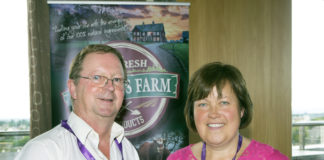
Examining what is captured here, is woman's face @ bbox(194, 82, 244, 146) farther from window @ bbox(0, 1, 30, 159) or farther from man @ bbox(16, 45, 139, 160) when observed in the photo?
window @ bbox(0, 1, 30, 159)

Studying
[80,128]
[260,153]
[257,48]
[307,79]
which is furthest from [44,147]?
[307,79]

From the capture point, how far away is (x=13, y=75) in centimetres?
360

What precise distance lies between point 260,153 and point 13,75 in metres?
3.14

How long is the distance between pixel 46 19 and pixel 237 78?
8.07 feet

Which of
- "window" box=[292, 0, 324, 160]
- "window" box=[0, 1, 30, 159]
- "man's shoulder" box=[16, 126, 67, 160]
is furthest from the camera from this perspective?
"window" box=[292, 0, 324, 160]

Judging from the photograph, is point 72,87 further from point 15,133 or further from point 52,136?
point 15,133

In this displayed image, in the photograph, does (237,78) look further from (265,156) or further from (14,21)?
(14,21)

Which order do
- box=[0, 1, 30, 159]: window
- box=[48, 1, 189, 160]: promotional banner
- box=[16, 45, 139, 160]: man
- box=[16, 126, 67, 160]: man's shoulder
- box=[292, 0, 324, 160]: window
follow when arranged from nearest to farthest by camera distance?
1. box=[16, 126, 67, 160]: man's shoulder
2. box=[16, 45, 139, 160]: man
3. box=[48, 1, 189, 160]: promotional banner
4. box=[0, 1, 30, 159]: window
5. box=[292, 0, 324, 160]: window

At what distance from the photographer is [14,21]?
Result: 3.59 meters

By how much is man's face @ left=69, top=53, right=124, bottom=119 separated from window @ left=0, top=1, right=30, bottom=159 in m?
2.16

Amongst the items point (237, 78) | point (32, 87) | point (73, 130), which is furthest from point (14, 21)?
point (237, 78)

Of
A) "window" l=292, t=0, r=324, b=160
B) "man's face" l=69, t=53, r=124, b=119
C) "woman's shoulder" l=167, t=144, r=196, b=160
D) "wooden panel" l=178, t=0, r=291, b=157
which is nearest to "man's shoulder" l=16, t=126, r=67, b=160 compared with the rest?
"man's face" l=69, t=53, r=124, b=119

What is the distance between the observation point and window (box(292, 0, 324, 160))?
14.2 ft

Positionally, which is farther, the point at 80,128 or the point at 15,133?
the point at 15,133
